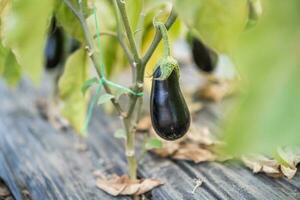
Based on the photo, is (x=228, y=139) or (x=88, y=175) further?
(x=88, y=175)

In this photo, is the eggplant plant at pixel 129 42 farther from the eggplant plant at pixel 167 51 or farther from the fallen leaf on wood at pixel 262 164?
the fallen leaf on wood at pixel 262 164

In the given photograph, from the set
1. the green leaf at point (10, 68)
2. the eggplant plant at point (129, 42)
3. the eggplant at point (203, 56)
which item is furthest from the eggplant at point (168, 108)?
the eggplant at point (203, 56)

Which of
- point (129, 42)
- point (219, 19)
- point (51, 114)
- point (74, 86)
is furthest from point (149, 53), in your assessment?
point (51, 114)

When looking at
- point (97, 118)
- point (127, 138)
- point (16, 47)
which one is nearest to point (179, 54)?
point (97, 118)

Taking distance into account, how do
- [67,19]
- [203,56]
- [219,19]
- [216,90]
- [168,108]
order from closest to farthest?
[219,19], [168,108], [67,19], [203,56], [216,90]

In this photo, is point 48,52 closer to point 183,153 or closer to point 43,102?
point 43,102

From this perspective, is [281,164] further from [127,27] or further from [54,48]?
[54,48]
